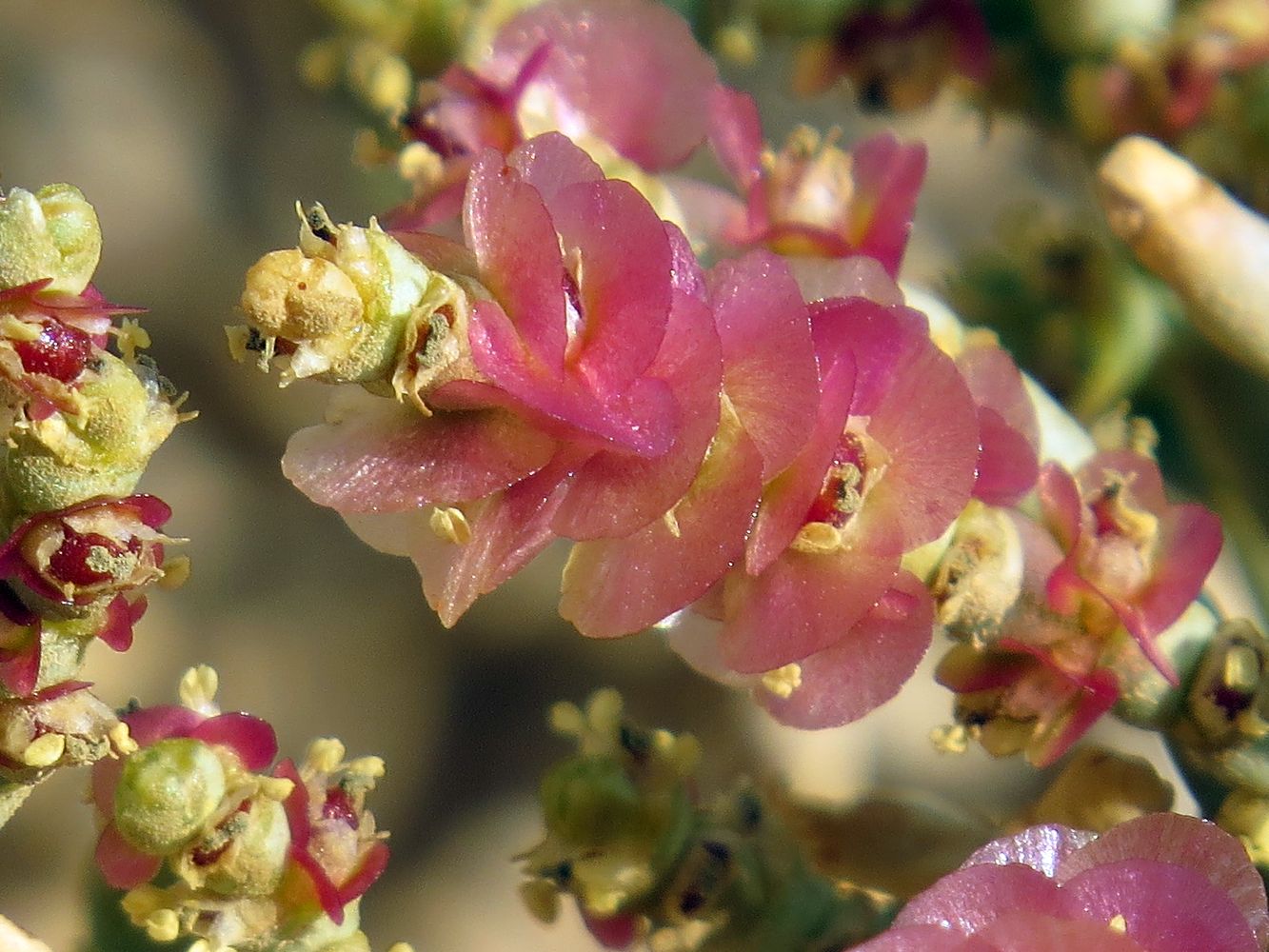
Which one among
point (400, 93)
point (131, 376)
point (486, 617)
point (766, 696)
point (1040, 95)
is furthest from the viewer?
point (486, 617)

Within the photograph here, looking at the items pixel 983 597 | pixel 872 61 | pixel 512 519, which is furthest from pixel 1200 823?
pixel 872 61

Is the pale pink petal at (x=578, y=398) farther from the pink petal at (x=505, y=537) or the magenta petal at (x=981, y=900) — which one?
the magenta petal at (x=981, y=900)

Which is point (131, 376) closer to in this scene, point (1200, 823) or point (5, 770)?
point (5, 770)

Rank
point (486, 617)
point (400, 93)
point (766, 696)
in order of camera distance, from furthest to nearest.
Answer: point (486, 617) → point (400, 93) → point (766, 696)

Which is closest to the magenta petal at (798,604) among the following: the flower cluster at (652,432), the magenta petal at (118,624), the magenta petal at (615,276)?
the flower cluster at (652,432)

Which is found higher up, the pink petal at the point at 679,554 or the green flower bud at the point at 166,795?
the pink petal at the point at 679,554

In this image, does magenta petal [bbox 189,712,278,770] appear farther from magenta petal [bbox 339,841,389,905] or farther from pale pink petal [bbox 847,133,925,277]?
pale pink petal [bbox 847,133,925,277]

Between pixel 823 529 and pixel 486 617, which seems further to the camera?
pixel 486 617

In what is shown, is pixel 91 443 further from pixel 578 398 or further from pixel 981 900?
pixel 981 900
